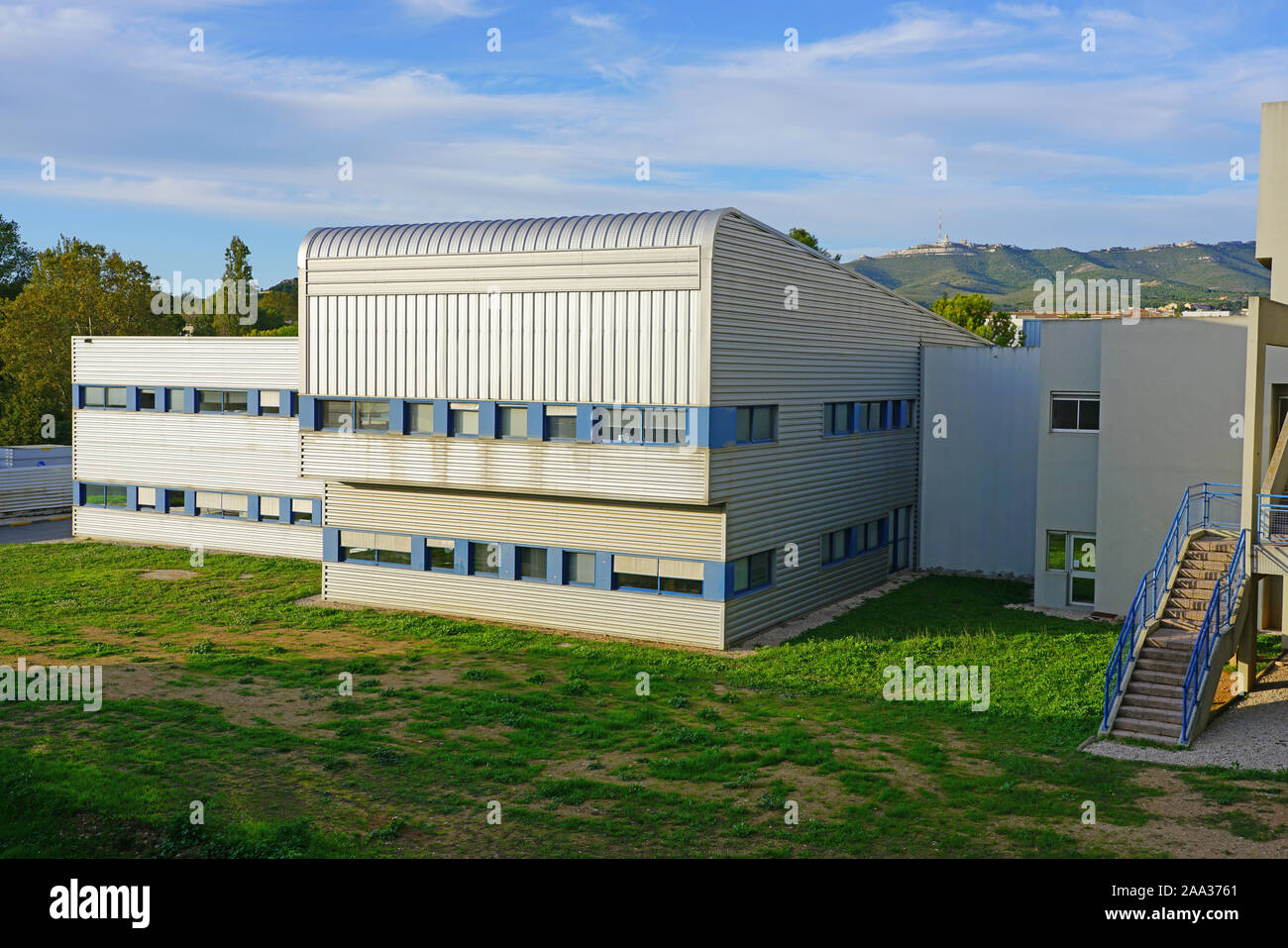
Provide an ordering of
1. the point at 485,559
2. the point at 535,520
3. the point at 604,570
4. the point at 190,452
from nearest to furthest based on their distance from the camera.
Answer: the point at 604,570 < the point at 535,520 < the point at 485,559 < the point at 190,452

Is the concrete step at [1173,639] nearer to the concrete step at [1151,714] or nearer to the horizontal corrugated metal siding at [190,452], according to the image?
the concrete step at [1151,714]

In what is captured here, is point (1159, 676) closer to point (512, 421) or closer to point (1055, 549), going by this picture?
point (1055, 549)

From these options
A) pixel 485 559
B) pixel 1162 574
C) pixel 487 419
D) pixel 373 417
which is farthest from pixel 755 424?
pixel 373 417

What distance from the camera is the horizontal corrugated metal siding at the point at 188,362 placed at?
35781mm

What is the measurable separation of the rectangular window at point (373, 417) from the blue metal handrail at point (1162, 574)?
1771 cm

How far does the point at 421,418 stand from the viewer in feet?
89.4

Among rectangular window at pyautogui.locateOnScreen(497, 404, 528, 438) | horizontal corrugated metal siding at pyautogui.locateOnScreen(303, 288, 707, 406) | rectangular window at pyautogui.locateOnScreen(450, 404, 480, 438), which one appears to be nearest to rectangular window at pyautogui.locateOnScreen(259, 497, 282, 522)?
horizontal corrugated metal siding at pyautogui.locateOnScreen(303, 288, 707, 406)

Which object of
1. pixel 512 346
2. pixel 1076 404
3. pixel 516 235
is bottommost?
pixel 1076 404

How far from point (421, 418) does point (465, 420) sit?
4.18 feet

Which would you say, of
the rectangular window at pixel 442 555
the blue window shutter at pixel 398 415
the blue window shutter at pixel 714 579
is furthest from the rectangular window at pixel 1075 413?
the blue window shutter at pixel 398 415
